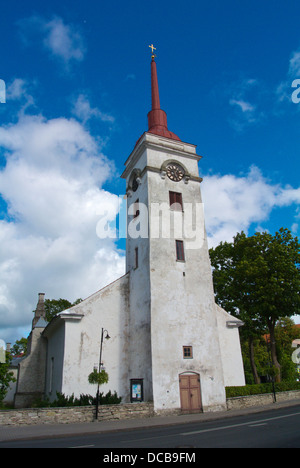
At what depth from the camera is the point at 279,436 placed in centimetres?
944

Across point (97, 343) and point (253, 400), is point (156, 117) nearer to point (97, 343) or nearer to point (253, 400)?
point (97, 343)

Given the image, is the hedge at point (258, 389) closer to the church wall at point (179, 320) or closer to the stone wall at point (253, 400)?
the stone wall at point (253, 400)

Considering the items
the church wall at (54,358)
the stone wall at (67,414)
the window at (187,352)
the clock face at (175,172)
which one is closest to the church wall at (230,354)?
the window at (187,352)

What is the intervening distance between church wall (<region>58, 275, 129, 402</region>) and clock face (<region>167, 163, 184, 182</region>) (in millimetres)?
9334

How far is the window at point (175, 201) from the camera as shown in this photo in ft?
81.4

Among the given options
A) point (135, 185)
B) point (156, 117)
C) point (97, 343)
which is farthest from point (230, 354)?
point (156, 117)

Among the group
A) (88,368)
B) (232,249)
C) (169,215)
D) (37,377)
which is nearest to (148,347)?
(88,368)

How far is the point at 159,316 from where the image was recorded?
2092 cm

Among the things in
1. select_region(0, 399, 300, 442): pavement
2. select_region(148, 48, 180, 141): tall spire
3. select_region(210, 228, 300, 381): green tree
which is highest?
select_region(148, 48, 180, 141): tall spire

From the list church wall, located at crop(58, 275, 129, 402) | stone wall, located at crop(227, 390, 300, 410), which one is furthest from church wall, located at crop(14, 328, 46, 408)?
stone wall, located at crop(227, 390, 300, 410)

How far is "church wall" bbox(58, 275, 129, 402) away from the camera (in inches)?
815

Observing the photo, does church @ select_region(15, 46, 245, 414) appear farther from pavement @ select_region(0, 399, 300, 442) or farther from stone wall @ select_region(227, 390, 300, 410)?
pavement @ select_region(0, 399, 300, 442)

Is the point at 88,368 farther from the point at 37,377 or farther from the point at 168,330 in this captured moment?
the point at 37,377

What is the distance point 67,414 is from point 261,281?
20.7m
